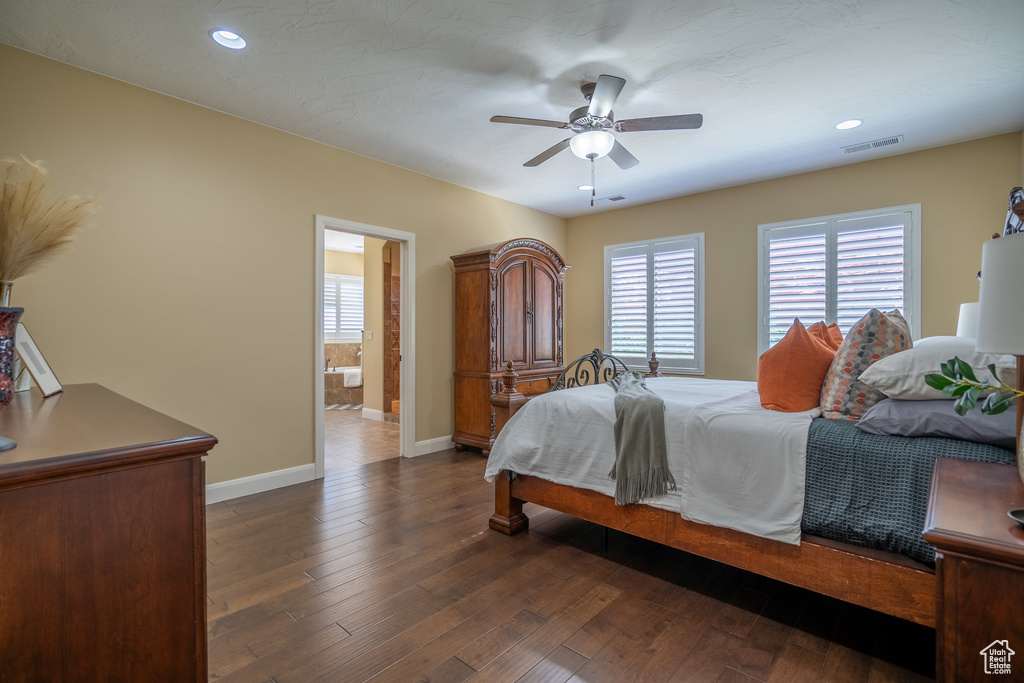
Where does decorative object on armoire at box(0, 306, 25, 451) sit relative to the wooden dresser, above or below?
above

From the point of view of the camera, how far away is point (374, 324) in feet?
21.3

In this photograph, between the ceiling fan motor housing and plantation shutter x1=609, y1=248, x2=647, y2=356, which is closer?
the ceiling fan motor housing

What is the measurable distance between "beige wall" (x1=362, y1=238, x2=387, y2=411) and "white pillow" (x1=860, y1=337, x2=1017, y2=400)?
5485 mm

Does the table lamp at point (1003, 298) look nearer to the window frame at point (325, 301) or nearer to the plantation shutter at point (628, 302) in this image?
the plantation shutter at point (628, 302)

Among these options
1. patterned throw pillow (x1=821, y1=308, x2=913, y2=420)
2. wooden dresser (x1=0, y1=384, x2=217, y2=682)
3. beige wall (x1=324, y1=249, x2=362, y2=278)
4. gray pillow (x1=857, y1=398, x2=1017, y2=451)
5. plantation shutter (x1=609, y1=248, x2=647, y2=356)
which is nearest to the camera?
wooden dresser (x1=0, y1=384, x2=217, y2=682)

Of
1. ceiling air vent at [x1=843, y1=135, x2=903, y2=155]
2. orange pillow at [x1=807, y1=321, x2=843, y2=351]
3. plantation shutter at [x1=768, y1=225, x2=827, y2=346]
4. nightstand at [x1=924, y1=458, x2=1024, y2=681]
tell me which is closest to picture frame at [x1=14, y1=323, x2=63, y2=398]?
nightstand at [x1=924, y1=458, x2=1024, y2=681]

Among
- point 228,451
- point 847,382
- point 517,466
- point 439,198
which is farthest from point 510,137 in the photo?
point 228,451

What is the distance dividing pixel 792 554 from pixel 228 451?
350cm

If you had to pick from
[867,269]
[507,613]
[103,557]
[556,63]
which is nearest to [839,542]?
[507,613]

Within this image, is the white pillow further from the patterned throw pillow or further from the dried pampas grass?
the dried pampas grass

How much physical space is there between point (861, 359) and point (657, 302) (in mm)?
3682

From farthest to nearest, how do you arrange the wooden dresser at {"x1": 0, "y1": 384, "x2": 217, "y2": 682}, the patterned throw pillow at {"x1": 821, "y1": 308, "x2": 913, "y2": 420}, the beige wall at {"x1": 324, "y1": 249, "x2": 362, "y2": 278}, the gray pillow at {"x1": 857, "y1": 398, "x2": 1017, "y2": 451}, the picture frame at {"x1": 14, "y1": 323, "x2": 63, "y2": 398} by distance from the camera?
the beige wall at {"x1": 324, "y1": 249, "x2": 362, "y2": 278}, the patterned throw pillow at {"x1": 821, "y1": 308, "x2": 913, "y2": 420}, the picture frame at {"x1": 14, "y1": 323, "x2": 63, "y2": 398}, the gray pillow at {"x1": 857, "y1": 398, "x2": 1017, "y2": 451}, the wooden dresser at {"x1": 0, "y1": 384, "x2": 217, "y2": 682}

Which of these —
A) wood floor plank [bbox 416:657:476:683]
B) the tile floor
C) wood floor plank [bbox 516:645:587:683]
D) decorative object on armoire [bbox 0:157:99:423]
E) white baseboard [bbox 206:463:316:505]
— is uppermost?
decorative object on armoire [bbox 0:157:99:423]

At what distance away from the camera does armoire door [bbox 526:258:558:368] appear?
5121 millimetres
